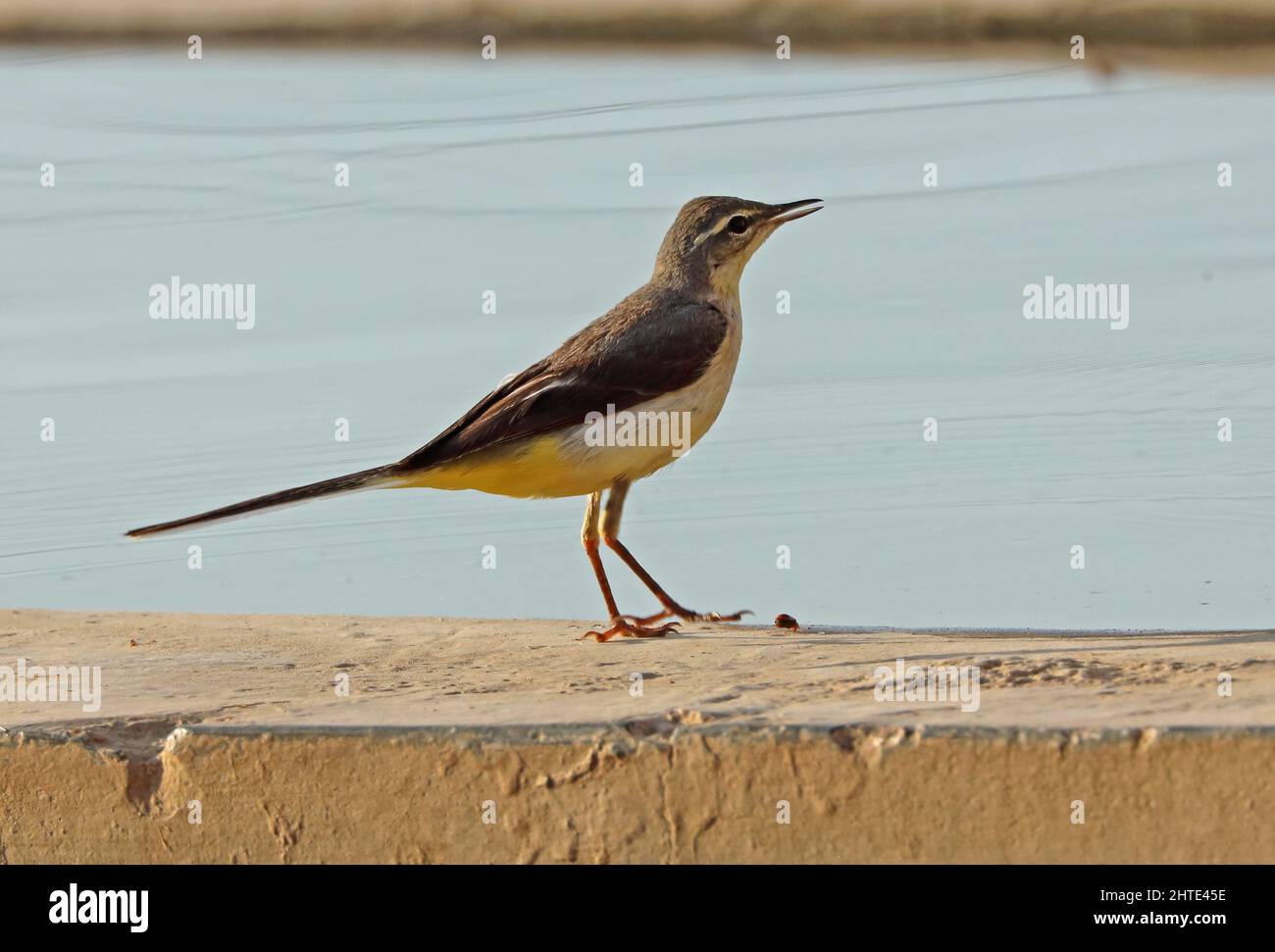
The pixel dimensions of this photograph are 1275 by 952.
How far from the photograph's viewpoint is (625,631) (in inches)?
285

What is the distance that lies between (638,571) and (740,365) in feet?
12.2

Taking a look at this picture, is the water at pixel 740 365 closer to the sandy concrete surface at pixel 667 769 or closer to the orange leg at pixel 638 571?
the orange leg at pixel 638 571

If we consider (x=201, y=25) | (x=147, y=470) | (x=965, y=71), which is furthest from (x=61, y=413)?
(x=201, y=25)

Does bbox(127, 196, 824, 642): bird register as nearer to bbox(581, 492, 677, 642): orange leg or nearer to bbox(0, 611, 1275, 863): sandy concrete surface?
bbox(581, 492, 677, 642): orange leg

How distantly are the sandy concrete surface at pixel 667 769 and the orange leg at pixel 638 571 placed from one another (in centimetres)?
156

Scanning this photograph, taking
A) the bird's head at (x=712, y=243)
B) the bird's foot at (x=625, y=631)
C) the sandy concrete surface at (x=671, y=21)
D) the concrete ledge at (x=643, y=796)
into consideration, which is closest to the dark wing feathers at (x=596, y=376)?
the bird's head at (x=712, y=243)

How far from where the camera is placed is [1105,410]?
10.3 m

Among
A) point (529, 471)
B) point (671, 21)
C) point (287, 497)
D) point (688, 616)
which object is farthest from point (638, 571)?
point (671, 21)

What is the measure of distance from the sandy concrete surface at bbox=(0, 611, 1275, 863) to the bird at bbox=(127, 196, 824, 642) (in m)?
1.46

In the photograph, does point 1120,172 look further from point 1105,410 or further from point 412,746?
point 412,746

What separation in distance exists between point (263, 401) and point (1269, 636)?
591 centimetres

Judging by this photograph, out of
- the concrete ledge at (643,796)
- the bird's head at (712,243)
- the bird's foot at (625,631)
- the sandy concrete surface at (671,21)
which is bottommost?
the concrete ledge at (643,796)

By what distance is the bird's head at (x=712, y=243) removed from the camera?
825 centimetres

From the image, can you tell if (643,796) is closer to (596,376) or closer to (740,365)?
(596,376)
